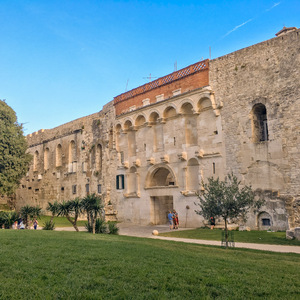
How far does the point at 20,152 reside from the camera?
118 feet

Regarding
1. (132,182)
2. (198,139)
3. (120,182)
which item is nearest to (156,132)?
(198,139)

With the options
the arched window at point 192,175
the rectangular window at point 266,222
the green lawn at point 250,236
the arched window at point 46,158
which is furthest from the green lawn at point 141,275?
the arched window at point 46,158

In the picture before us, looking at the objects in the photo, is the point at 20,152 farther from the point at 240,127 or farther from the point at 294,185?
the point at 294,185

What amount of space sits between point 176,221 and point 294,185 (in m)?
8.47

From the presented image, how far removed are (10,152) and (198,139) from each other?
20585 millimetres

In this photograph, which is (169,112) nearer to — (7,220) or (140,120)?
(140,120)

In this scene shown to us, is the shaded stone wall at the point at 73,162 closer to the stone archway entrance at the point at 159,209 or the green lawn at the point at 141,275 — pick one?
the stone archway entrance at the point at 159,209

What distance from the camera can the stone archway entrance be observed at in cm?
2733

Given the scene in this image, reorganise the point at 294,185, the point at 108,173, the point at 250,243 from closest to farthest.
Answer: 1. the point at 250,243
2. the point at 294,185
3. the point at 108,173

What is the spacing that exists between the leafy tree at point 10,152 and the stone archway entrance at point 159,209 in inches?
595

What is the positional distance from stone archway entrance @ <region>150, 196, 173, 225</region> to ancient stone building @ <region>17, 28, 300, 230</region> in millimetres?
76

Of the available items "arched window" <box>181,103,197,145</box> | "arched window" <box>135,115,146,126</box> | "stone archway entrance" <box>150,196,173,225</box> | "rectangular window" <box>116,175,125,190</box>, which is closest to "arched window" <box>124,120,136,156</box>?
"arched window" <box>135,115,146,126</box>

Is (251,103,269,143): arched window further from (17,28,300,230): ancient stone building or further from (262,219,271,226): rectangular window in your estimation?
(262,219,271,226): rectangular window

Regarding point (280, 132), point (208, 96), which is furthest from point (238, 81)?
point (280, 132)
